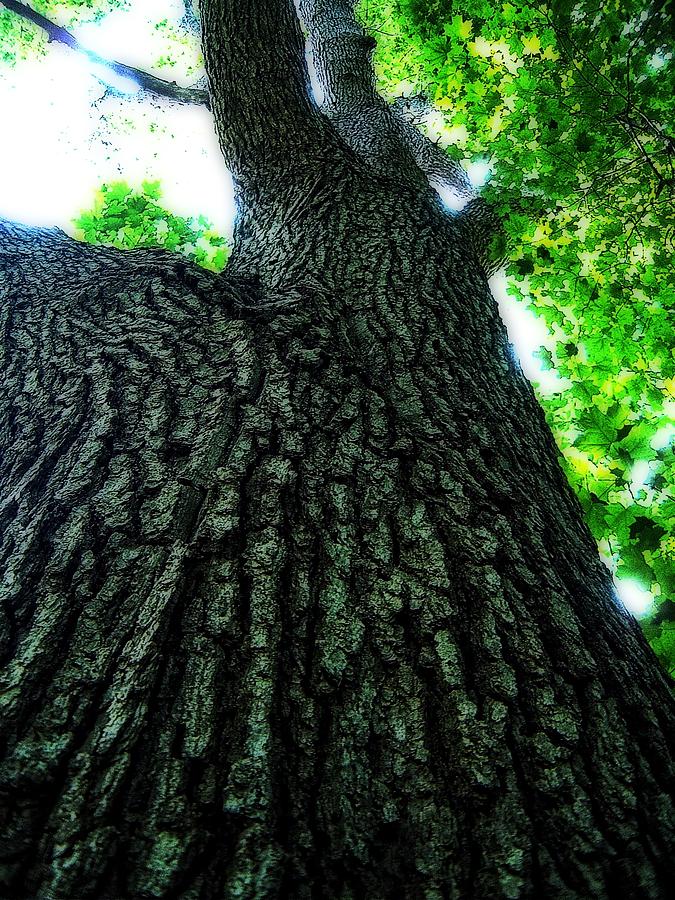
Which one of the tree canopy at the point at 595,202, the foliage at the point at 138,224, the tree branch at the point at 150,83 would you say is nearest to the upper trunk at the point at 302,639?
the tree canopy at the point at 595,202

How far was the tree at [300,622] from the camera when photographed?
0.80 m

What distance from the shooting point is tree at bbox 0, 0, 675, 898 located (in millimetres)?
796

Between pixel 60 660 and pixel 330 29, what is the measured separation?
22.6 feet

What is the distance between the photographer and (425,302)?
2.08 m

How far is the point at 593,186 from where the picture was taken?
295 cm

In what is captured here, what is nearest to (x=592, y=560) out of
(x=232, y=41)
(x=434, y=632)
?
(x=434, y=632)

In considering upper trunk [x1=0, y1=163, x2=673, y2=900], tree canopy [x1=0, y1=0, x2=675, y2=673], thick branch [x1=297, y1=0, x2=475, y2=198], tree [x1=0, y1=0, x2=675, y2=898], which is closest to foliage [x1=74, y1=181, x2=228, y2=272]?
tree canopy [x1=0, y1=0, x2=675, y2=673]

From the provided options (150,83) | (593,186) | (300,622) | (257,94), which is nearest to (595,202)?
(593,186)

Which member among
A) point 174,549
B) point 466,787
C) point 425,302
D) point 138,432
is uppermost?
point 425,302

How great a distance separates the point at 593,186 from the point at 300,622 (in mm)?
3027

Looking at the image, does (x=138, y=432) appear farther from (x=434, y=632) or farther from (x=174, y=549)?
(x=434, y=632)

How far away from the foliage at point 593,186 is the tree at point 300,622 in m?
0.86

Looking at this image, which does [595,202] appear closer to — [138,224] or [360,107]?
[360,107]

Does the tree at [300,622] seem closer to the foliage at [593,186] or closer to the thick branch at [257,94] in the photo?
the foliage at [593,186]
